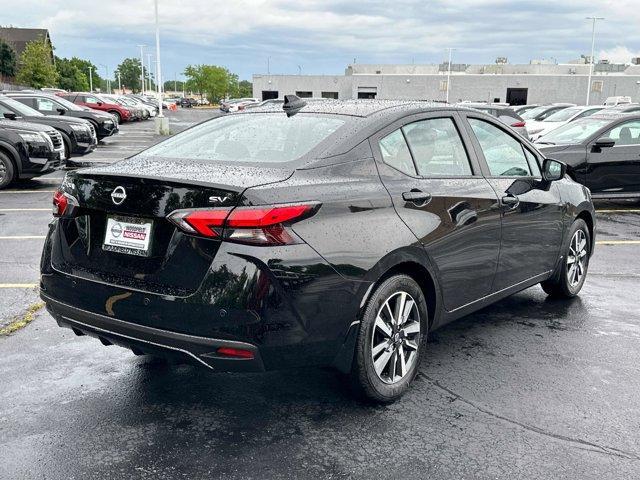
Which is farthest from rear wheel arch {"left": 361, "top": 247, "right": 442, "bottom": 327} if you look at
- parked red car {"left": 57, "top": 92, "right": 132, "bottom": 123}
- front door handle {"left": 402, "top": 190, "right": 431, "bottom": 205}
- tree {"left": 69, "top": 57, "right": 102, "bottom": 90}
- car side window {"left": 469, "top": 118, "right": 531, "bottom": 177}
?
tree {"left": 69, "top": 57, "right": 102, "bottom": 90}

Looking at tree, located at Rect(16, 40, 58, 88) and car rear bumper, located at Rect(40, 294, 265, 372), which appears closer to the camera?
car rear bumper, located at Rect(40, 294, 265, 372)

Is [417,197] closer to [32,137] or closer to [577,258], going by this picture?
[577,258]

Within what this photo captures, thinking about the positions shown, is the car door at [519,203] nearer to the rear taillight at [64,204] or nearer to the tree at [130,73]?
the rear taillight at [64,204]

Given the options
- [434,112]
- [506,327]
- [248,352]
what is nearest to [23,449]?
[248,352]

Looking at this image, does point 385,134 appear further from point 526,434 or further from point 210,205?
point 526,434

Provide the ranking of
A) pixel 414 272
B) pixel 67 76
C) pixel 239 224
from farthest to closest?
pixel 67 76, pixel 414 272, pixel 239 224

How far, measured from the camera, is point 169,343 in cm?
322

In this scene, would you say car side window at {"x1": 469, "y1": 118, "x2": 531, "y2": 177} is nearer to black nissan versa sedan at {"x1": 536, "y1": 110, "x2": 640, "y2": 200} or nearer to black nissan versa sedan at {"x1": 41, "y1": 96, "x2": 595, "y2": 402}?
black nissan versa sedan at {"x1": 41, "y1": 96, "x2": 595, "y2": 402}

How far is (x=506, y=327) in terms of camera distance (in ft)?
17.3

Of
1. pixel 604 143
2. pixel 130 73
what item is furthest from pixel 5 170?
pixel 130 73

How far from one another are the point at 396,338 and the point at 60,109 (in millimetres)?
19244

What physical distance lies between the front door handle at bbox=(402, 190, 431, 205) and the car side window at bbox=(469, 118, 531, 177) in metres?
0.95

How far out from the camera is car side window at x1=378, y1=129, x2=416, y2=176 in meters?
3.93

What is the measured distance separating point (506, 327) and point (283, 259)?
275 cm
